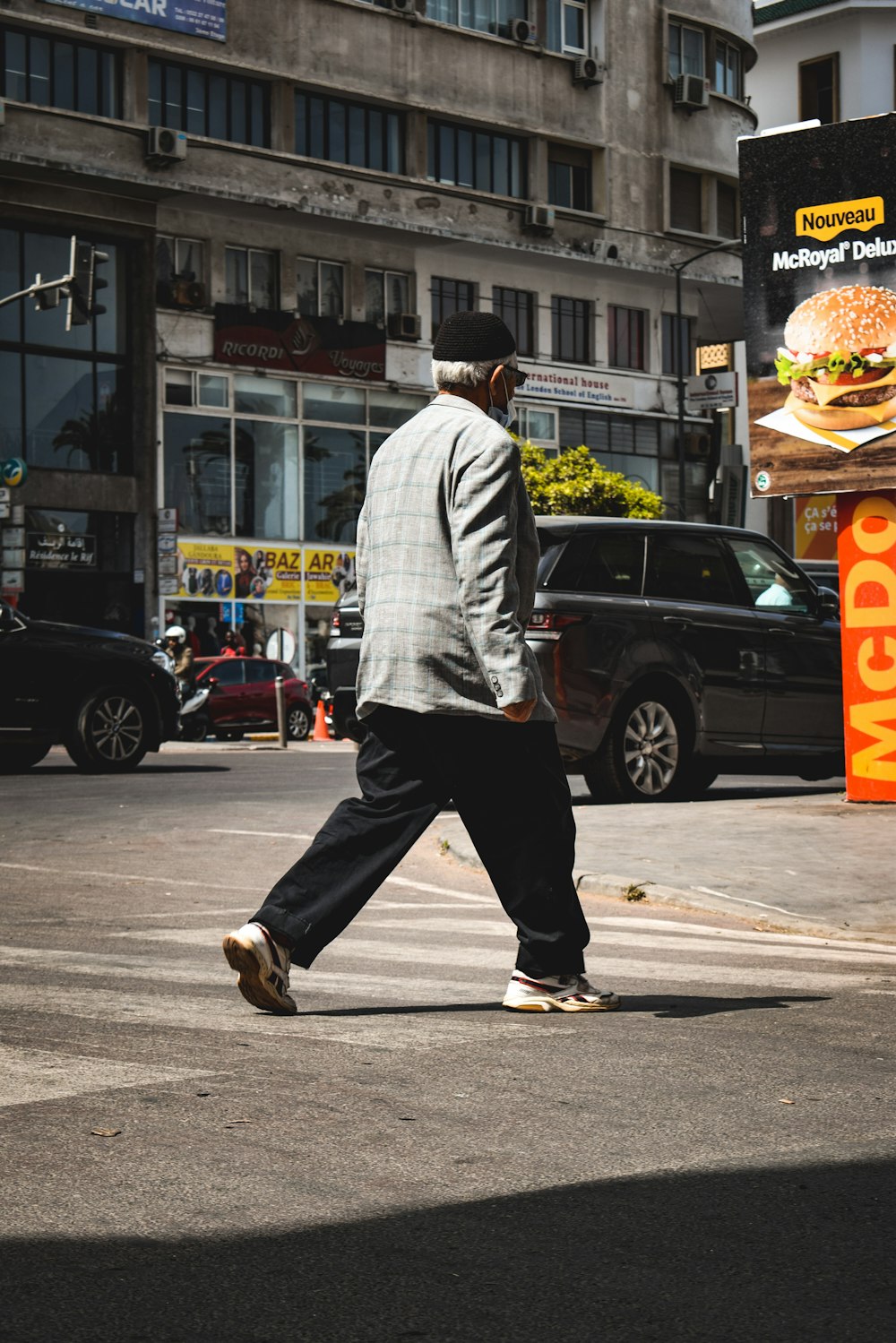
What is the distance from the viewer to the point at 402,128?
4638cm

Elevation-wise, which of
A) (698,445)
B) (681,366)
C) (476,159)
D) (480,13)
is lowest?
(698,445)

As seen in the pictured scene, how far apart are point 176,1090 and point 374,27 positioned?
1727 inches

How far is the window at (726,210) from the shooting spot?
54.4 m

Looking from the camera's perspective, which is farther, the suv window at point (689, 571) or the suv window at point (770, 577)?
the suv window at point (770, 577)

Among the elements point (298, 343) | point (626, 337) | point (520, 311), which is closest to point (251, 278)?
point (298, 343)

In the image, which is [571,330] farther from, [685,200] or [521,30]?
[521,30]

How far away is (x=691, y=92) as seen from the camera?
52.5 m

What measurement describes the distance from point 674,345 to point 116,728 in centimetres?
3797

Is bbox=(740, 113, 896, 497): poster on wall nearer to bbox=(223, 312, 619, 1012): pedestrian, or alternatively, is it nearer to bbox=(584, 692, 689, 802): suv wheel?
bbox=(584, 692, 689, 802): suv wheel

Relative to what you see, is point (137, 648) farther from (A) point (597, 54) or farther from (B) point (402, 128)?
(A) point (597, 54)

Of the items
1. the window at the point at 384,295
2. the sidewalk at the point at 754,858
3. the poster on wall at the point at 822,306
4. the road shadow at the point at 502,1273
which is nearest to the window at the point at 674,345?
the window at the point at 384,295

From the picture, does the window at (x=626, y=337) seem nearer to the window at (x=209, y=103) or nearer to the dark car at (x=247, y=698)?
the window at (x=209, y=103)

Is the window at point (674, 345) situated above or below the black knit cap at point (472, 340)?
above

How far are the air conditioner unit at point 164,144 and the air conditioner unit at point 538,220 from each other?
1050cm
